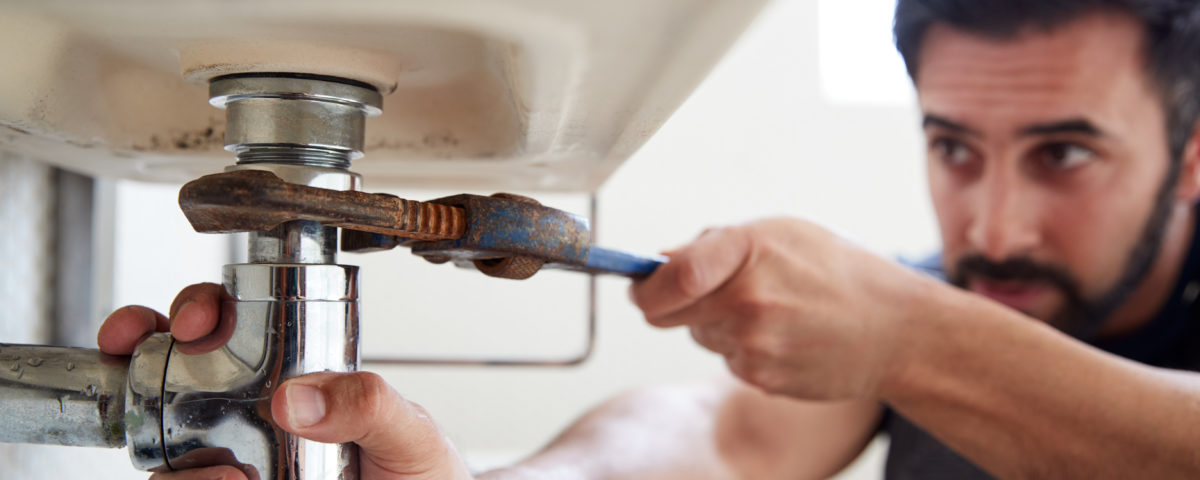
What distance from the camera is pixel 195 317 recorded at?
0.23m

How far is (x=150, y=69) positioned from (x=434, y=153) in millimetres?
113

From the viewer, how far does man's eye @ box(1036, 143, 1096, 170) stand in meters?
0.72

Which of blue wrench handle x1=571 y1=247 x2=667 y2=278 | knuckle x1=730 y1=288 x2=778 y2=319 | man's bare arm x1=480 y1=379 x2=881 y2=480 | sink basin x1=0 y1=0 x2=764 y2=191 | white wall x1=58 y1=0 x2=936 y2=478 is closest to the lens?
sink basin x1=0 y1=0 x2=764 y2=191

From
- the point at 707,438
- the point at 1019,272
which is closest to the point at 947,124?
the point at 1019,272

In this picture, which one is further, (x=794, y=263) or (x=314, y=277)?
(x=794, y=263)

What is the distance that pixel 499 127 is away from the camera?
0.99 ft

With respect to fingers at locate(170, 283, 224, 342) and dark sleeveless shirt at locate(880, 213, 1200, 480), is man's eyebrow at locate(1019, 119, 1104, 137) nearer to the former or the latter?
dark sleeveless shirt at locate(880, 213, 1200, 480)

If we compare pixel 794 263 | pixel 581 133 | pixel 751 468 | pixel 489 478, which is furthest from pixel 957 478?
pixel 581 133

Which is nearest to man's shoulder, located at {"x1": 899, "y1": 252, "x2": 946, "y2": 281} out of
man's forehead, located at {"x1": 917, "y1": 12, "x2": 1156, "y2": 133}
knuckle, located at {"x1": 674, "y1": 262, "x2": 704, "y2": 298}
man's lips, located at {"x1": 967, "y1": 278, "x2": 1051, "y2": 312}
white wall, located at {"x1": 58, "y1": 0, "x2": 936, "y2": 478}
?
man's lips, located at {"x1": 967, "y1": 278, "x2": 1051, "y2": 312}

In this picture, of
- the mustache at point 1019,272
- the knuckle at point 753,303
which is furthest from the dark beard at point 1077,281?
the knuckle at point 753,303

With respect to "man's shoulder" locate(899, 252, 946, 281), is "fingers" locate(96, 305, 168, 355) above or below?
below

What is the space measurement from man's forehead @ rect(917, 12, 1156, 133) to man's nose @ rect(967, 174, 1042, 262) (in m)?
0.06

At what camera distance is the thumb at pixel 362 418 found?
218 millimetres

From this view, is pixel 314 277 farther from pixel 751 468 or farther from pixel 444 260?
pixel 751 468
